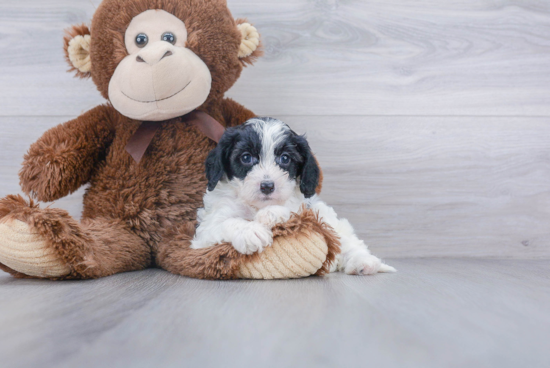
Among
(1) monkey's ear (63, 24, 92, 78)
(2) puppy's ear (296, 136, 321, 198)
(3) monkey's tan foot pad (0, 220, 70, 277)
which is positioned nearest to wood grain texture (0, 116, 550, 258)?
(2) puppy's ear (296, 136, 321, 198)

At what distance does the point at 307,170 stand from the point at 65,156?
819 millimetres

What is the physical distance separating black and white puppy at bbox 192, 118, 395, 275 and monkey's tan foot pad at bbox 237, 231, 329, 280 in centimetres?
10

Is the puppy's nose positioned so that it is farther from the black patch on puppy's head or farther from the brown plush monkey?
the brown plush monkey

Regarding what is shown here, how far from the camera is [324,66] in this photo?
206 centimetres

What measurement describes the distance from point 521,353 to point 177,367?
21.1 inches

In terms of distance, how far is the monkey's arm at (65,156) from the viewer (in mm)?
1447

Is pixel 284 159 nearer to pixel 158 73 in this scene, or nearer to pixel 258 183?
pixel 258 183

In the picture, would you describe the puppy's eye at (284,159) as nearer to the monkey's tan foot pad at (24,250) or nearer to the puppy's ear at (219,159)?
the puppy's ear at (219,159)

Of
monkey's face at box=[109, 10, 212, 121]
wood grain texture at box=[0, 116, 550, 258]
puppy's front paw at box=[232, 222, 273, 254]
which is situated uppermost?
monkey's face at box=[109, 10, 212, 121]

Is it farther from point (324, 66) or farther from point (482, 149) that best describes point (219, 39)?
point (482, 149)

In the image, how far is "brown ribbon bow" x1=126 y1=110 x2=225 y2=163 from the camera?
1.55 meters

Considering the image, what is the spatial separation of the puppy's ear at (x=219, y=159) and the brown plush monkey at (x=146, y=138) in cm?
17

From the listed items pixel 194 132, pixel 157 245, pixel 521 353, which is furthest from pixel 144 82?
pixel 521 353

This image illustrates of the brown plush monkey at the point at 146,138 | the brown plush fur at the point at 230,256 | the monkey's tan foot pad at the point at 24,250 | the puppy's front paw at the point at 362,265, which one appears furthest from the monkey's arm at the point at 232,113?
the monkey's tan foot pad at the point at 24,250
